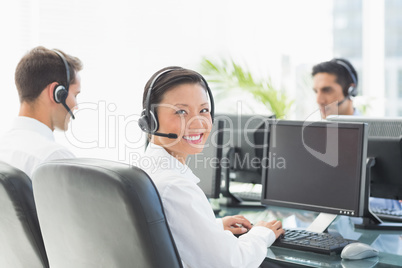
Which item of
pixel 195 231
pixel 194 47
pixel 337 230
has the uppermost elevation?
pixel 194 47

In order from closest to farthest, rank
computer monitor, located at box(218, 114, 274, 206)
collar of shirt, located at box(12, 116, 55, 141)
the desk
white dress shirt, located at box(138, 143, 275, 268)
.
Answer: white dress shirt, located at box(138, 143, 275, 268) < the desk < collar of shirt, located at box(12, 116, 55, 141) < computer monitor, located at box(218, 114, 274, 206)

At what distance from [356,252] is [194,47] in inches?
128

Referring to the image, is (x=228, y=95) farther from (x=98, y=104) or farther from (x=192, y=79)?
(x=192, y=79)

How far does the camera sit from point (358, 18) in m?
5.22

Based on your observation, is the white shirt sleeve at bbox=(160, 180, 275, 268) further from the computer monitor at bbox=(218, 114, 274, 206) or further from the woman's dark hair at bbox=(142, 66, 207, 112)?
the computer monitor at bbox=(218, 114, 274, 206)

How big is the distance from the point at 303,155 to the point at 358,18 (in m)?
3.56

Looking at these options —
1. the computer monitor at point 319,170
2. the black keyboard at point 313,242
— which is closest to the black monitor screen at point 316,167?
the computer monitor at point 319,170

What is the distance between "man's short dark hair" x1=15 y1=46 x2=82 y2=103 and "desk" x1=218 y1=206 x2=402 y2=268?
104 centimetres

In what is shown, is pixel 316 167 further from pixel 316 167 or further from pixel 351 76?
pixel 351 76

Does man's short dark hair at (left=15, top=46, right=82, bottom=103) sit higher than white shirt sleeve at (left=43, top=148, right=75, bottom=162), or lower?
higher

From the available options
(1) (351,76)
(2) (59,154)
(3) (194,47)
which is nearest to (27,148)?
(2) (59,154)

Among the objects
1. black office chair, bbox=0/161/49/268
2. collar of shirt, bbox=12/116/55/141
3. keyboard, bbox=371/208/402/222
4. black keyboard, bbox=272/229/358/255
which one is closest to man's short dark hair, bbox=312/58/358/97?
keyboard, bbox=371/208/402/222

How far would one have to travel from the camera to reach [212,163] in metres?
2.49

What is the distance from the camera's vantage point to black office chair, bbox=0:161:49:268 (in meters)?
1.45
